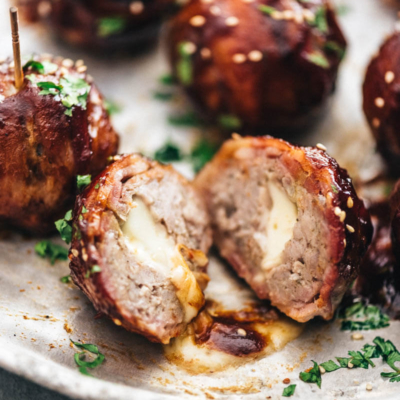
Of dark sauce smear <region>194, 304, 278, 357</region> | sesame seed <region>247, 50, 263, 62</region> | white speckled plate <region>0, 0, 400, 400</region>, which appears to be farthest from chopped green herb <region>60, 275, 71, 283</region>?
sesame seed <region>247, 50, 263, 62</region>

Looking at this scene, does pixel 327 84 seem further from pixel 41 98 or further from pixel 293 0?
pixel 41 98

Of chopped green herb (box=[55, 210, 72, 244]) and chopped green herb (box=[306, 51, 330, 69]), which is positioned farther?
chopped green herb (box=[306, 51, 330, 69])

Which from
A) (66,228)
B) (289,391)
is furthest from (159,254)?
(289,391)

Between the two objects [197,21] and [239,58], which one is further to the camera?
[197,21]

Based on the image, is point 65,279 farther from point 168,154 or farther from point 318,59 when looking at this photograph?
point 318,59

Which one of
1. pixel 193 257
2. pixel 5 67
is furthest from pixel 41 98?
pixel 193 257

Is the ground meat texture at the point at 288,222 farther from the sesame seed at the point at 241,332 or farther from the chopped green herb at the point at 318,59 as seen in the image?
the chopped green herb at the point at 318,59

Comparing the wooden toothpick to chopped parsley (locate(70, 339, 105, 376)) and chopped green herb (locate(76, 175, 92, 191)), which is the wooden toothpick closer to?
chopped green herb (locate(76, 175, 92, 191))

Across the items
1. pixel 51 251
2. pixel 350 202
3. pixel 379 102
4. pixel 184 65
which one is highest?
pixel 184 65
